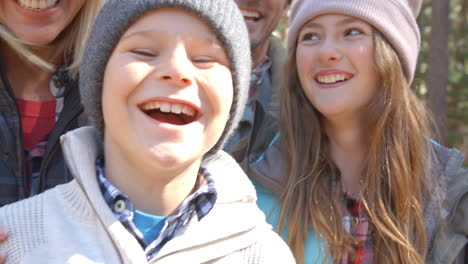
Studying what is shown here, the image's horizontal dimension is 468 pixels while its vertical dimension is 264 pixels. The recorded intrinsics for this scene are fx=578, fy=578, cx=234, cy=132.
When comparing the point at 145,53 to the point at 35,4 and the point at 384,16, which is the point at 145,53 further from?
the point at 384,16

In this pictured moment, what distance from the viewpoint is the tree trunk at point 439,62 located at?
3.99 m

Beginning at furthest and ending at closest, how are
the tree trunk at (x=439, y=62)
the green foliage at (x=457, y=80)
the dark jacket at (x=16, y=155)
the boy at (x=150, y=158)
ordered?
the green foliage at (x=457, y=80)
the tree trunk at (x=439, y=62)
the dark jacket at (x=16, y=155)
the boy at (x=150, y=158)

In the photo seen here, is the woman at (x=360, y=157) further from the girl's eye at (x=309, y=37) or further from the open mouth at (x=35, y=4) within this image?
the open mouth at (x=35, y=4)

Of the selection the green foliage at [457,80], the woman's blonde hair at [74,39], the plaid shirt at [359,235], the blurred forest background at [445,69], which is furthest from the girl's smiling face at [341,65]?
the green foliage at [457,80]

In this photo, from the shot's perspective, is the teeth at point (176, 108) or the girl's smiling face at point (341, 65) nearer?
the teeth at point (176, 108)

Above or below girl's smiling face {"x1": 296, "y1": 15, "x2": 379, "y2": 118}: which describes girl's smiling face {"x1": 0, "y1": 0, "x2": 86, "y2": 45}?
above

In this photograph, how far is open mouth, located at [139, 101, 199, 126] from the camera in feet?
5.72

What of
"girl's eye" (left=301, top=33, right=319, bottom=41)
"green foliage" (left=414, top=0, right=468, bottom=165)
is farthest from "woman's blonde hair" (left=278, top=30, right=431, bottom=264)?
"green foliage" (left=414, top=0, right=468, bottom=165)

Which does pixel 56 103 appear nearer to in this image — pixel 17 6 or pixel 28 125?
pixel 28 125

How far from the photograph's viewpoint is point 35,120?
2338 millimetres

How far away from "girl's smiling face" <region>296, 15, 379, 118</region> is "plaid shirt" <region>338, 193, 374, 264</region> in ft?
1.52

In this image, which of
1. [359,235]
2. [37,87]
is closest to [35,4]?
[37,87]

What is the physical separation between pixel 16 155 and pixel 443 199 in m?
1.90

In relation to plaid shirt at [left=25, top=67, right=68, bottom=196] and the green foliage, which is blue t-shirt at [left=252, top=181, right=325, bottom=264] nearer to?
plaid shirt at [left=25, top=67, right=68, bottom=196]
